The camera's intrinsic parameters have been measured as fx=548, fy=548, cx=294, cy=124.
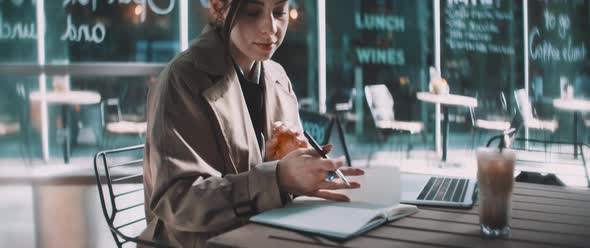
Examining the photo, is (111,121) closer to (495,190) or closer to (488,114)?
(488,114)

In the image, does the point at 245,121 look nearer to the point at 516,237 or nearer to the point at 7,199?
the point at 516,237

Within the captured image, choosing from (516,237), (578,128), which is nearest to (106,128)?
(516,237)

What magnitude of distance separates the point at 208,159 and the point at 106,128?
4936mm

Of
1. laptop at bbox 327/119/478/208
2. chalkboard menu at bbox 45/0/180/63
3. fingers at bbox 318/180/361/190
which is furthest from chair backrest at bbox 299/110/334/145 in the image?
chalkboard menu at bbox 45/0/180/63

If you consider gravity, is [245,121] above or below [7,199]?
above

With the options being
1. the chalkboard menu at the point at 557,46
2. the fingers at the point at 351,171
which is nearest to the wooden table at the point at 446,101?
the chalkboard menu at the point at 557,46

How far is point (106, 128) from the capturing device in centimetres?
582

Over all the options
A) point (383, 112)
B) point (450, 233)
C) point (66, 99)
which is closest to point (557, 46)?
point (383, 112)

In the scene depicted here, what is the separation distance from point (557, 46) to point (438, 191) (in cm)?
734

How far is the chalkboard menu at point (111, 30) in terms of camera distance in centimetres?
585

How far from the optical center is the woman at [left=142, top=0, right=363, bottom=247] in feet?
3.68

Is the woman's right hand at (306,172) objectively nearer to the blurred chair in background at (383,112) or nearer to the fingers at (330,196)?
the fingers at (330,196)

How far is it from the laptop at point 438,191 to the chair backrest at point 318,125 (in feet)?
2.14

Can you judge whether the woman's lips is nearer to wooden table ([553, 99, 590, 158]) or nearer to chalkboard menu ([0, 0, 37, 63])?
chalkboard menu ([0, 0, 37, 63])
